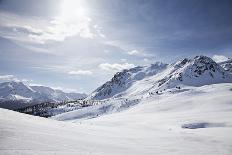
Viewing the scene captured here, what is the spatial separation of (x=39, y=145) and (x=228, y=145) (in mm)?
15197

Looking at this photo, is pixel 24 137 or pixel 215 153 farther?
pixel 215 153

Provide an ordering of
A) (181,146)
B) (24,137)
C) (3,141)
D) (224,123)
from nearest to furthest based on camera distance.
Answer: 1. (3,141)
2. (24,137)
3. (181,146)
4. (224,123)

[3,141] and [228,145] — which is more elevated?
[3,141]

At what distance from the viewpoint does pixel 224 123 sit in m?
48.5

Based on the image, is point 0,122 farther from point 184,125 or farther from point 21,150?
point 184,125

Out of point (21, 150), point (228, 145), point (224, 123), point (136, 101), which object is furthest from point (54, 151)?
point (136, 101)

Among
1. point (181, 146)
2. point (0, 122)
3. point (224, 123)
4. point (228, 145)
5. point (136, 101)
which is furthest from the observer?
point (136, 101)

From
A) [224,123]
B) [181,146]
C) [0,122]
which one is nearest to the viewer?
[0,122]

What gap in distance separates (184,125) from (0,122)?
43190mm

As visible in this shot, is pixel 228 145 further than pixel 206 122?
No

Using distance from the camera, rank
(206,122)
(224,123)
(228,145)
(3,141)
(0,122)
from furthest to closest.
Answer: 1. (206,122)
2. (224,123)
3. (228,145)
4. (0,122)
5. (3,141)

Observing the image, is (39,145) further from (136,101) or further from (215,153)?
(136,101)

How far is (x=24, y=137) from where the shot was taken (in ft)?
46.1

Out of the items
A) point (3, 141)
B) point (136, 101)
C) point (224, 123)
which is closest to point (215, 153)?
point (3, 141)
